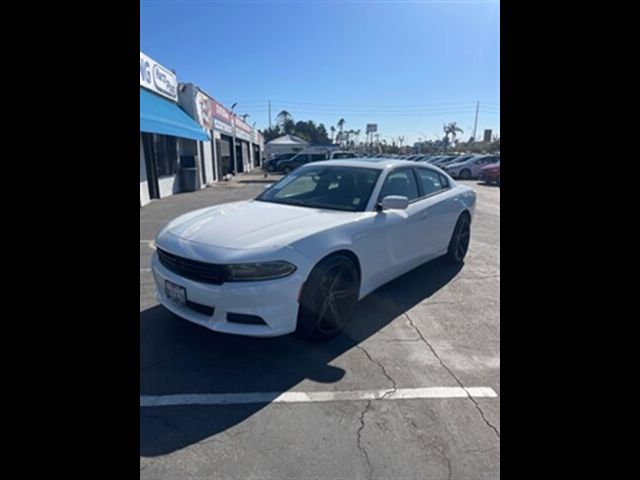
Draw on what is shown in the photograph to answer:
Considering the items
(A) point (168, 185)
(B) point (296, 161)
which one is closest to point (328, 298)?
(A) point (168, 185)

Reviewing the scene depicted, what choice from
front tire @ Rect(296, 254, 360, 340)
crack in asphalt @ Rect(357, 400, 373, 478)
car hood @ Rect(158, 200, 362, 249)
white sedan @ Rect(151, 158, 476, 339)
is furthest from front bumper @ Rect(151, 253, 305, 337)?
crack in asphalt @ Rect(357, 400, 373, 478)

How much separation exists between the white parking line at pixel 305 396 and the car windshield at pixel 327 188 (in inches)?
69.5

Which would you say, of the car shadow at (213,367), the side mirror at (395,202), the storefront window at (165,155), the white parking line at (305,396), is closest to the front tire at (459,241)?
the car shadow at (213,367)

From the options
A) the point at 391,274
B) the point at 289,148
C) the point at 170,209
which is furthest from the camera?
the point at 289,148

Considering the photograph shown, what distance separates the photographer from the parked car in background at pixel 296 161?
29.7 m

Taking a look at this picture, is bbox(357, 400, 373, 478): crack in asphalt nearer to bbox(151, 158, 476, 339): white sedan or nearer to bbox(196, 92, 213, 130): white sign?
bbox(151, 158, 476, 339): white sedan

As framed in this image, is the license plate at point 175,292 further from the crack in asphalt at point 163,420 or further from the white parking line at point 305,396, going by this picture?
the crack in asphalt at point 163,420

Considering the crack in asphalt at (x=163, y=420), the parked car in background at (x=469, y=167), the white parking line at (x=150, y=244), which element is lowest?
the crack in asphalt at (x=163, y=420)

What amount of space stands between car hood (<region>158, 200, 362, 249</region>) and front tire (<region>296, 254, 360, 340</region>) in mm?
345

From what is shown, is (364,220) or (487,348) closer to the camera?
(487,348)
